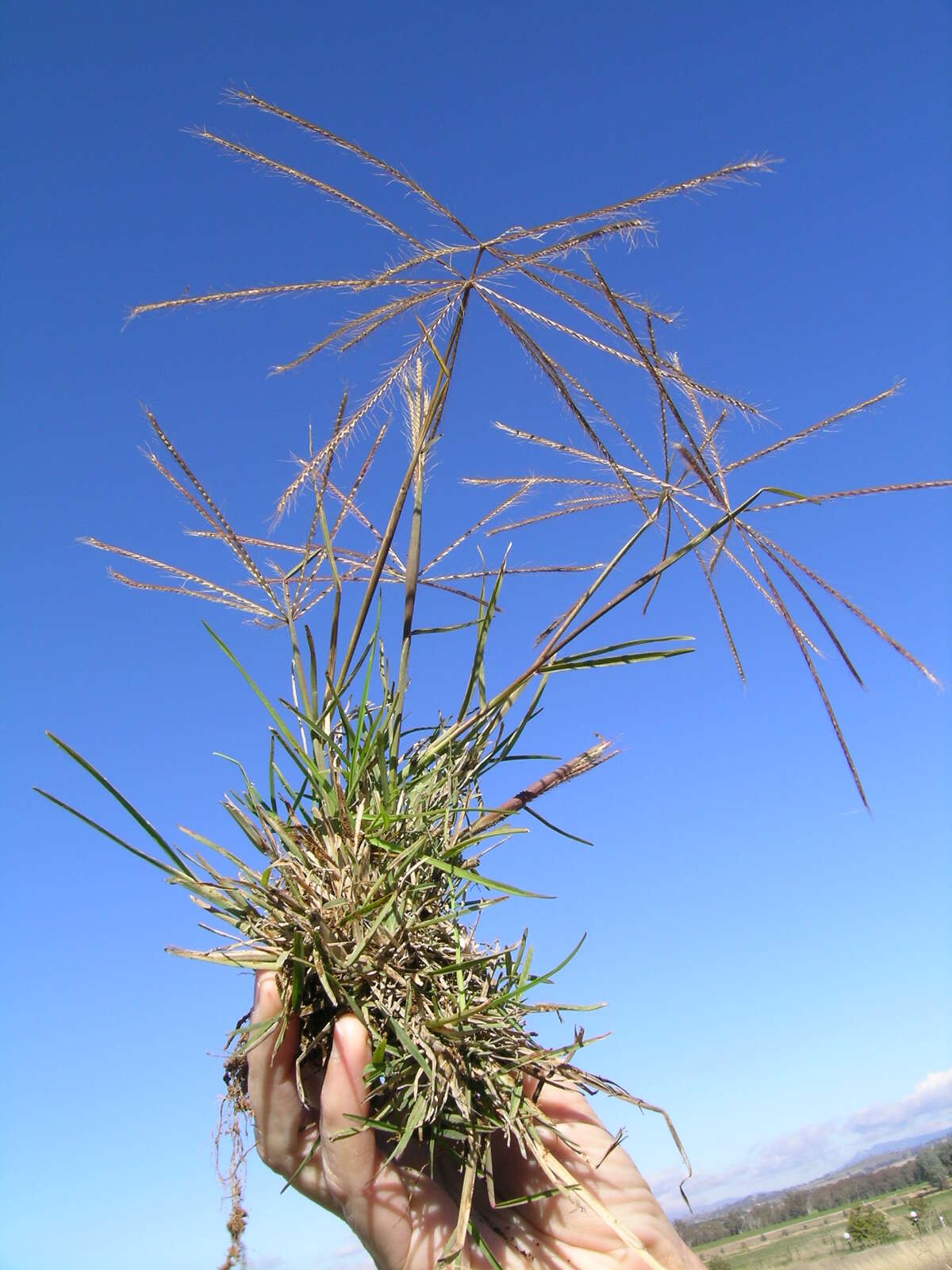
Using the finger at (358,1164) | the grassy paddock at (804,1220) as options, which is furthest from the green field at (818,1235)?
the finger at (358,1164)

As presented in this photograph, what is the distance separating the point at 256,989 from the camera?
1.35 metres

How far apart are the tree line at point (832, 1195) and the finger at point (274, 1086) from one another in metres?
92.1

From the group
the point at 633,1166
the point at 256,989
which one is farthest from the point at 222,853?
the point at 633,1166

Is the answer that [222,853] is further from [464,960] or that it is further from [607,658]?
[607,658]

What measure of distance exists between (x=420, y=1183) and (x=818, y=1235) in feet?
313

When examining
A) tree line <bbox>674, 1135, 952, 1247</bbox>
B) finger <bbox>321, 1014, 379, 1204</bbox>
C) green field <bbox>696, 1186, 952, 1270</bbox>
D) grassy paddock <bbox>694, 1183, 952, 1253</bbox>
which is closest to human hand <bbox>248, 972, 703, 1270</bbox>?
finger <bbox>321, 1014, 379, 1204</bbox>

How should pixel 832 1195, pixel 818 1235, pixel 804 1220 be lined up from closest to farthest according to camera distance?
pixel 818 1235 → pixel 804 1220 → pixel 832 1195

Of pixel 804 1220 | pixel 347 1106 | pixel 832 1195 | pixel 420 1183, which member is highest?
pixel 347 1106

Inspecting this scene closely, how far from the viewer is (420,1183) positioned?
136 centimetres

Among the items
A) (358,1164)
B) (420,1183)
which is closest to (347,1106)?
(358,1164)

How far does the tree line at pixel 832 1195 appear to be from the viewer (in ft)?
258

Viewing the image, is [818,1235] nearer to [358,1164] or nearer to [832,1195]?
[832,1195]

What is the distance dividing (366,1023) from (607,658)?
85cm

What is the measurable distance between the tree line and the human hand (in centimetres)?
9164
